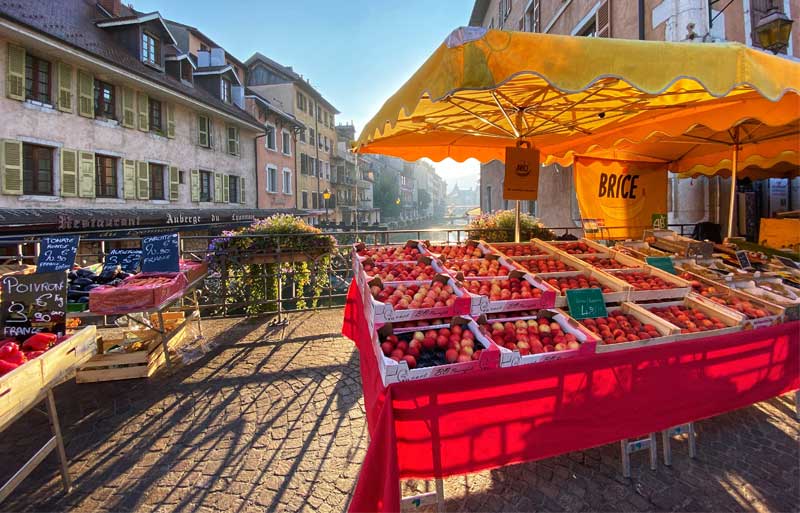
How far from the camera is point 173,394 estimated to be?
13.1 feet

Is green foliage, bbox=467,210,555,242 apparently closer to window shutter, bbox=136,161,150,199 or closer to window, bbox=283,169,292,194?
window shutter, bbox=136,161,150,199

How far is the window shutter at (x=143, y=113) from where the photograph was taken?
1592 cm

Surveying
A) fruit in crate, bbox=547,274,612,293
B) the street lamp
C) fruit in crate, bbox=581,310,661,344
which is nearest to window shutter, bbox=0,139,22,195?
fruit in crate, bbox=547,274,612,293

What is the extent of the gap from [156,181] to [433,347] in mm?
18628

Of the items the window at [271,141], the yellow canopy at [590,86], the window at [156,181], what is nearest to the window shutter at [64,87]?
the window at [156,181]

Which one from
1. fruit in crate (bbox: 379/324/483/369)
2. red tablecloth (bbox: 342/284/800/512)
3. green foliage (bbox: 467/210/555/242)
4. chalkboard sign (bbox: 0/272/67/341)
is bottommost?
red tablecloth (bbox: 342/284/800/512)

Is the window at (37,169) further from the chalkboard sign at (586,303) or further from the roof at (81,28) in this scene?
the chalkboard sign at (586,303)

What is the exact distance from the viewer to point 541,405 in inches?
92.7

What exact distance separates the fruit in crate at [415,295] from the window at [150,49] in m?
19.6

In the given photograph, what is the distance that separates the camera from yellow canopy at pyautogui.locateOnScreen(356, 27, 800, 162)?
2230 mm

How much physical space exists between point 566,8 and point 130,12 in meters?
21.3

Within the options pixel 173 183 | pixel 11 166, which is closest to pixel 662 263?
pixel 11 166

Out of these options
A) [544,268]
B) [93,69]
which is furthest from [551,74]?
[93,69]

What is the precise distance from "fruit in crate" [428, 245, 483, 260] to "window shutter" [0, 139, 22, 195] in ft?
43.1
